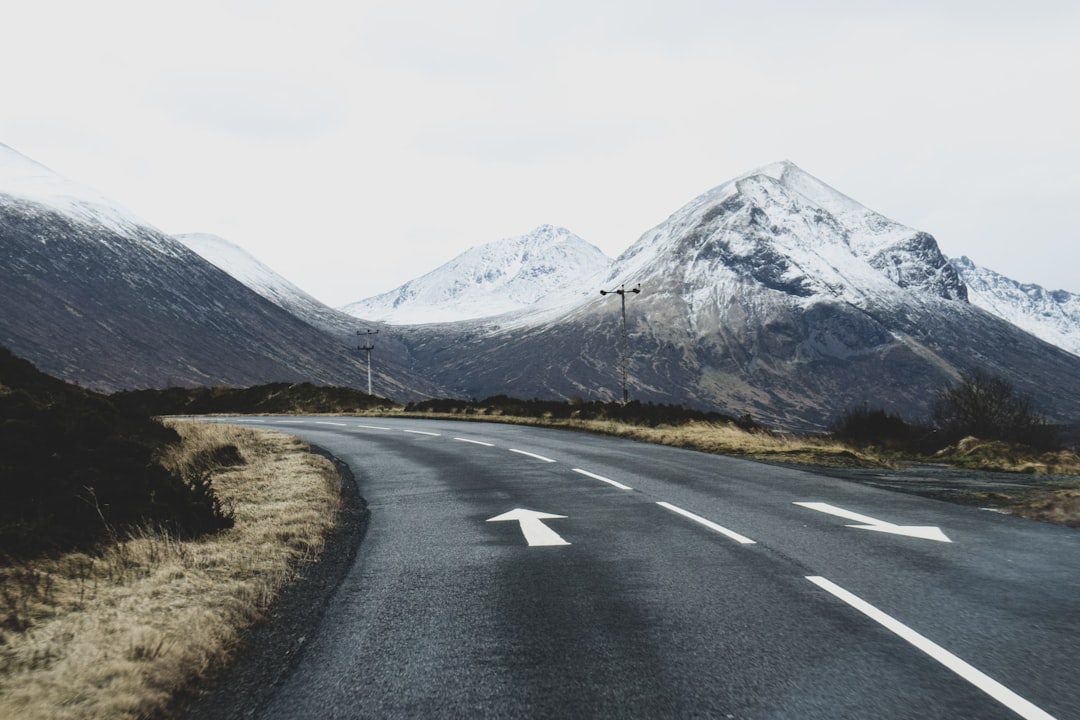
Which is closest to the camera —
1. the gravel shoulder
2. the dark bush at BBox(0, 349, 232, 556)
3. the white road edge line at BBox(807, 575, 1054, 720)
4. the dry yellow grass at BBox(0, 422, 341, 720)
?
the white road edge line at BBox(807, 575, 1054, 720)

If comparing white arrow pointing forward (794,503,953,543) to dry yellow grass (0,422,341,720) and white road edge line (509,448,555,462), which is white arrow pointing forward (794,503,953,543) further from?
white road edge line (509,448,555,462)

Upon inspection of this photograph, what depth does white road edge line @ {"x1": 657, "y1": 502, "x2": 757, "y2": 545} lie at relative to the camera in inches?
317

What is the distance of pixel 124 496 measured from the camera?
8602 mm

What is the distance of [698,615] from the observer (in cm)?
545

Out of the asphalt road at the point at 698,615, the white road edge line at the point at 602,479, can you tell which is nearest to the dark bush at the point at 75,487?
the asphalt road at the point at 698,615

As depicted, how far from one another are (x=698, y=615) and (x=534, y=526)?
3752mm

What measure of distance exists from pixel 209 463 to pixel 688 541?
34.1 ft

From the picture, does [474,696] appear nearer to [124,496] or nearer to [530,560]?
[530,560]

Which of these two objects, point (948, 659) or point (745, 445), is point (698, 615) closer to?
point (948, 659)

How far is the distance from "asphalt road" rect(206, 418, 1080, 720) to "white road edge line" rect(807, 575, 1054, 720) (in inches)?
0.7

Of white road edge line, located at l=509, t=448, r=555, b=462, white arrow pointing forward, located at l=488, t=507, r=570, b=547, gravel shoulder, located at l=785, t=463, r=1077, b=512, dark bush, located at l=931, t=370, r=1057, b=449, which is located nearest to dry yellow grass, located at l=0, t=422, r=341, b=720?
white arrow pointing forward, located at l=488, t=507, r=570, b=547

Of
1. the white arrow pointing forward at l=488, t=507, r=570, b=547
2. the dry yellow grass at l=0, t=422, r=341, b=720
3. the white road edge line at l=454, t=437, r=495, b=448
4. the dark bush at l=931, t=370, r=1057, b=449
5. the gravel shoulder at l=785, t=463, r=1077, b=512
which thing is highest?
the dark bush at l=931, t=370, r=1057, b=449

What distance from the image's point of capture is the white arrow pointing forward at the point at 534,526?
819 cm

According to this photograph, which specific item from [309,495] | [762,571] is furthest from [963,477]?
[309,495]
